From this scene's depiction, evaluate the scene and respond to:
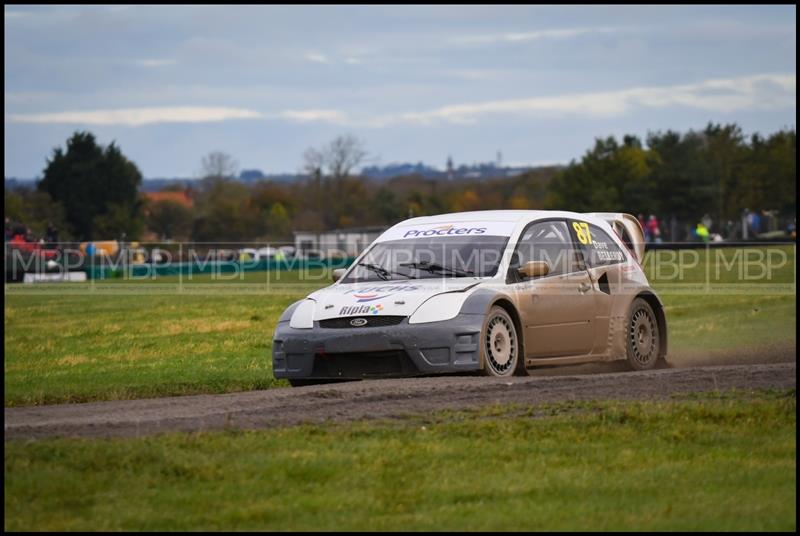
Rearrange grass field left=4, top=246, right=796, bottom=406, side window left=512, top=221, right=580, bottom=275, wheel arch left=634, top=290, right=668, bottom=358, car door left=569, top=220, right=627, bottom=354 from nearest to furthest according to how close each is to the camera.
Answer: side window left=512, top=221, right=580, bottom=275 < car door left=569, top=220, right=627, bottom=354 < grass field left=4, top=246, right=796, bottom=406 < wheel arch left=634, top=290, right=668, bottom=358

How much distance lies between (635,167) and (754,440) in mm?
89524

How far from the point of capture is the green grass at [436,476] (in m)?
6.55

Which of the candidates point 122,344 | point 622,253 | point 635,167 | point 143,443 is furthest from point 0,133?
point 635,167

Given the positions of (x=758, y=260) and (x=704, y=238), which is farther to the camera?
(x=704, y=238)

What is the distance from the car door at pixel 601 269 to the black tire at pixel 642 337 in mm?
308

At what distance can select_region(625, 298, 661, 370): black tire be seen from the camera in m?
13.6

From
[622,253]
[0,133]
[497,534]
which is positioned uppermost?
[0,133]

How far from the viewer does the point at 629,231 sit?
15.2 meters

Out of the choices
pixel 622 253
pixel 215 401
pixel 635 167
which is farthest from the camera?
pixel 635 167

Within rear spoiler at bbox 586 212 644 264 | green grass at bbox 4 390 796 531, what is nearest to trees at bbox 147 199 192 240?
rear spoiler at bbox 586 212 644 264

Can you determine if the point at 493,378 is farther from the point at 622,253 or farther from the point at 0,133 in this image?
the point at 0,133

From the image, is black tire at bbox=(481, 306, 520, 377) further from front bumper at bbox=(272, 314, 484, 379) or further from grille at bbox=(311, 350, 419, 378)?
grille at bbox=(311, 350, 419, 378)

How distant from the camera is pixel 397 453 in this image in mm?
8008

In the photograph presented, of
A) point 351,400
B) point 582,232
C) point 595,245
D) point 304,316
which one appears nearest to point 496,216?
point 582,232
